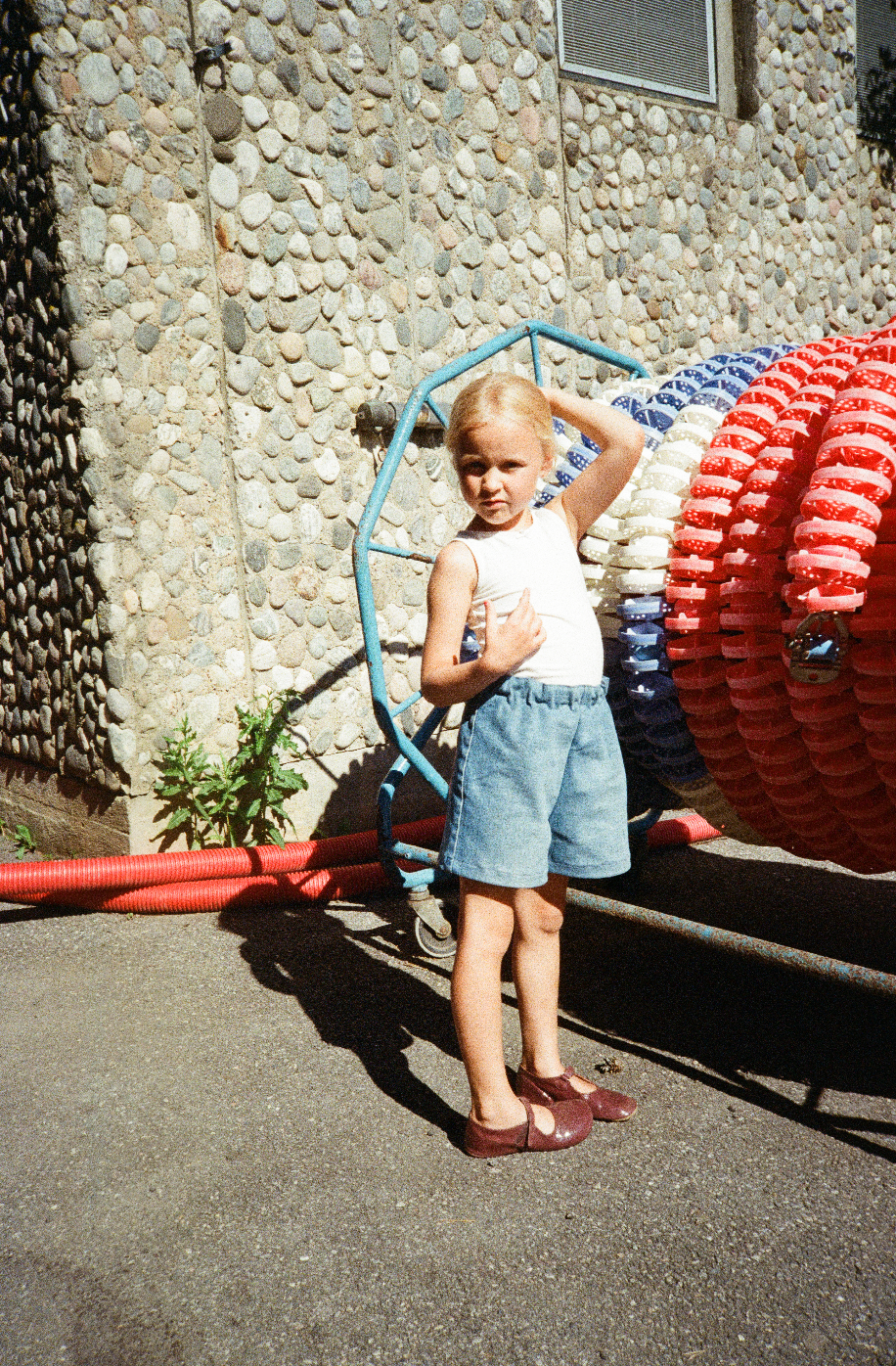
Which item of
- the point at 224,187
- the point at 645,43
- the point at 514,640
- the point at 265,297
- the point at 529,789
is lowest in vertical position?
the point at 529,789

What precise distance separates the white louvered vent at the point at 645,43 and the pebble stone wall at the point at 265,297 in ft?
0.59

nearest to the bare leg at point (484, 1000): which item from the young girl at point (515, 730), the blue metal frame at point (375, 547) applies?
the young girl at point (515, 730)

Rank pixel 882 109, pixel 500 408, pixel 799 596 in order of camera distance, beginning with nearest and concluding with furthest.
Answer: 1. pixel 799 596
2. pixel 500 408
3. pixel 882 109

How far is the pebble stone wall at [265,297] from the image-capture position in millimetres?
3793

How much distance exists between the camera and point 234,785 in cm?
396

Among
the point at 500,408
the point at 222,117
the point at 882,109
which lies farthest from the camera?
the point at 882,109

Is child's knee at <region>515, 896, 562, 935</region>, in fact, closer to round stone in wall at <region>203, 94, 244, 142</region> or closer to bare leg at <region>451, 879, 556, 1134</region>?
bare leg at <region>451, 879, 556, 1134</region>

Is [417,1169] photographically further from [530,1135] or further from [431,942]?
[431,942]

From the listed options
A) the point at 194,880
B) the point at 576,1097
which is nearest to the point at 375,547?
the point at 194,880

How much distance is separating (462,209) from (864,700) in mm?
3323

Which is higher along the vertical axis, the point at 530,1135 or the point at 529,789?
the point at 529,789

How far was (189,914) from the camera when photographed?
3.77 metres

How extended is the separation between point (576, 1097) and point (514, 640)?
3.41 ft

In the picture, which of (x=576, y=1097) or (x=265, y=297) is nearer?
(x=576, y=1097)
